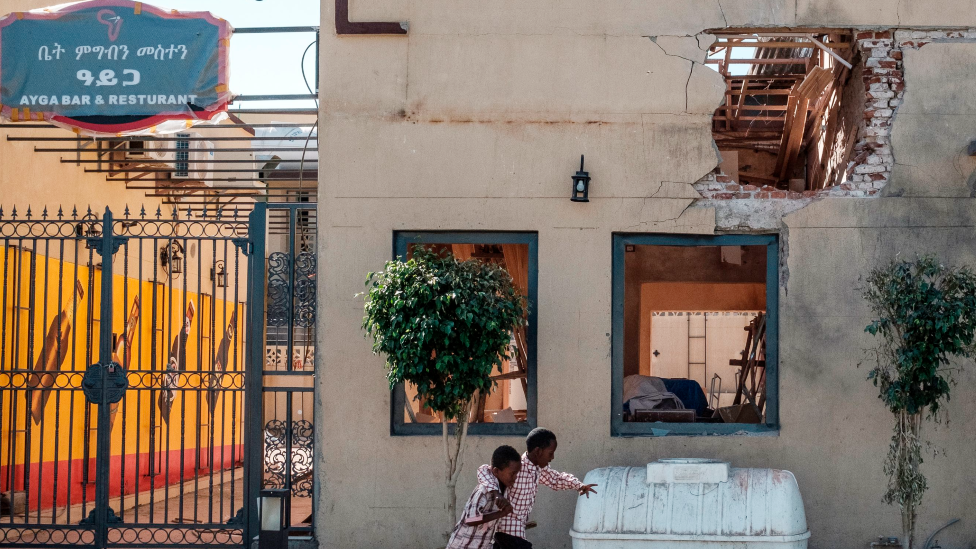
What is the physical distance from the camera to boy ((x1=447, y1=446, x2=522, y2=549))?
567 centimetres

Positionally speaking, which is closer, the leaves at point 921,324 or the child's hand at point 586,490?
the child's hand at point 586,490

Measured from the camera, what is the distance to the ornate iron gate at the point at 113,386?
26.6 feet

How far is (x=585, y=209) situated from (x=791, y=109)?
4.06m

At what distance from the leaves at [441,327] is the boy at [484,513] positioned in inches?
46.2

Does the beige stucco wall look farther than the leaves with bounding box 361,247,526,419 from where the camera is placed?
Yes

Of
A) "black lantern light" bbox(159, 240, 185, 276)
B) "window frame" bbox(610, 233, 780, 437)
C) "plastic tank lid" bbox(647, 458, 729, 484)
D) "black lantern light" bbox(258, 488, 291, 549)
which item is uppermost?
"black lantern light" bbox(159, 240, 185, 276)

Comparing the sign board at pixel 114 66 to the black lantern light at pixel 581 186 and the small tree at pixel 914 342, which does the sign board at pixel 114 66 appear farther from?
the small tree at pixel 914 342

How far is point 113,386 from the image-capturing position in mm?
8281

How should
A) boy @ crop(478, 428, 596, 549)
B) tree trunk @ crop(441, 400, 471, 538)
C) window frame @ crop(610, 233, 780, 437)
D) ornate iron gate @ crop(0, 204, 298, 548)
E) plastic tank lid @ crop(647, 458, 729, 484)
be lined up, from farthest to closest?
1. ornate iron gate @ crop(0, 204, 298, 548)
2. window frame @ crop(610, 233, 780, 437)
3. tree trunk @ crop(441, 400, 471, 538)
4. plastic tank lid @ crop(647, 458, 729, 484)
5. boy @ crop(478, 428, 596, 549)

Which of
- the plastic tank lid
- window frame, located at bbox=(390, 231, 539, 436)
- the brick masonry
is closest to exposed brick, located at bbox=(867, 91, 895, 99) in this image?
the brick masonry

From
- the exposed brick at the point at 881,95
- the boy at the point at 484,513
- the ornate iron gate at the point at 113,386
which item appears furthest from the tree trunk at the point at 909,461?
the ornate iron gate at the point at 113,386

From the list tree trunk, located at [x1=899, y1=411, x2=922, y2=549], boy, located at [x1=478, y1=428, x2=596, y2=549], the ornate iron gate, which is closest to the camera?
boy, located at [x1=478, y1=428, x2=596, y2=549]

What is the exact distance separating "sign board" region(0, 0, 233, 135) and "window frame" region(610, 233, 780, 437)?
12.4ft

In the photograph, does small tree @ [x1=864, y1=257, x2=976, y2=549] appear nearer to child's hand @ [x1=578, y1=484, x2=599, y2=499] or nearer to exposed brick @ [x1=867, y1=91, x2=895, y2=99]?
exposed brick @ [x1=867, y1=91, x2=895, y2=99]
